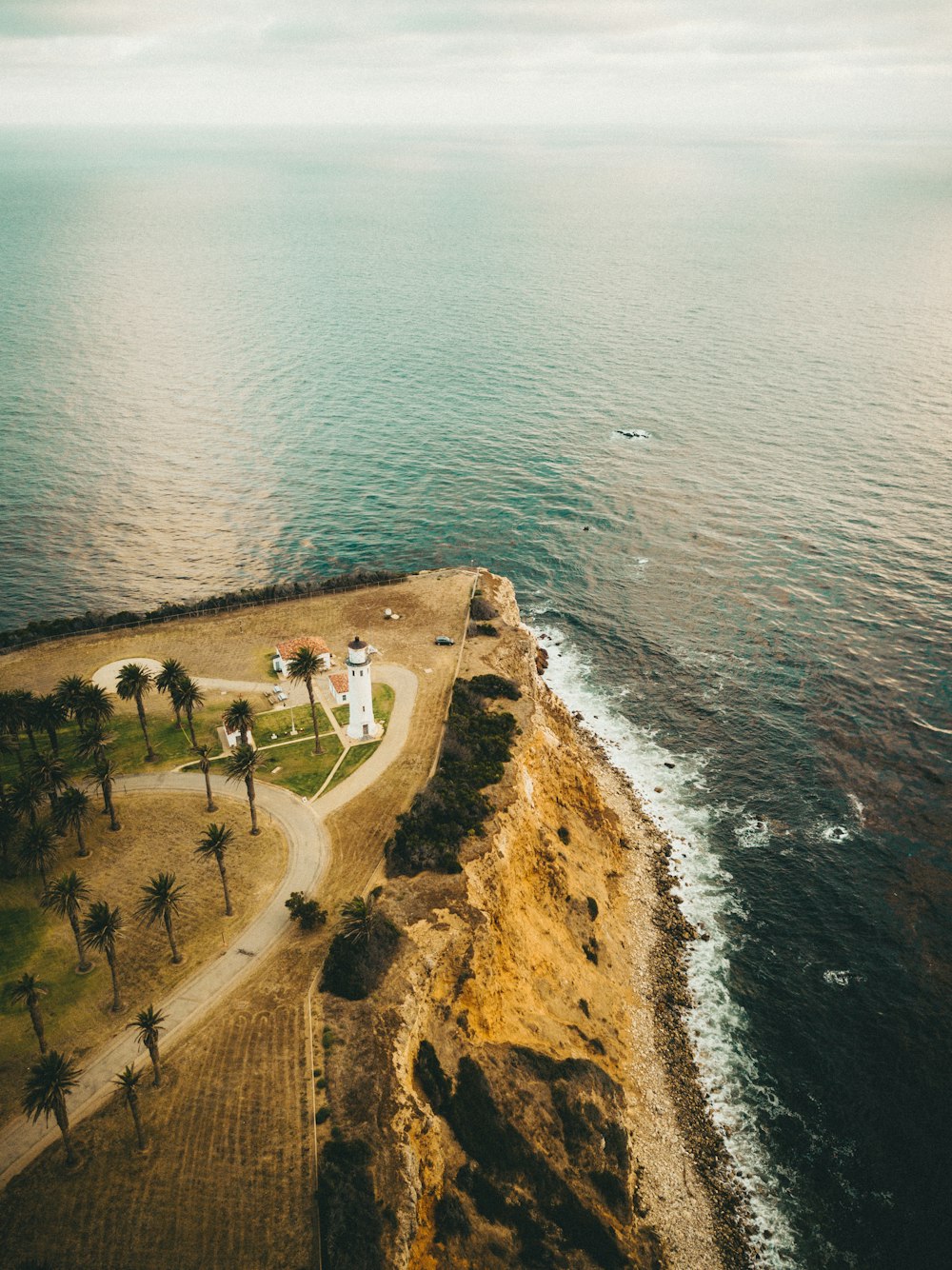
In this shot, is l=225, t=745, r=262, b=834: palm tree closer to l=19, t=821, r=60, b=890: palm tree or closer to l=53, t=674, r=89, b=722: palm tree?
l=19, t=821, r=60, b=890: palm tree

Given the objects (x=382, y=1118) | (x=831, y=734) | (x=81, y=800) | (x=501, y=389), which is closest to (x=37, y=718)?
(x=81, y=800)

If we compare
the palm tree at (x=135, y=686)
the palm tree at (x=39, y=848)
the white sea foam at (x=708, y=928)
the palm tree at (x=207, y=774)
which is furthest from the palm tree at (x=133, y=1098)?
the white sea foam at (x=708, y=928)

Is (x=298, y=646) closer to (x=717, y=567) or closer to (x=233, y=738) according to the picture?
(x=233, y=738)

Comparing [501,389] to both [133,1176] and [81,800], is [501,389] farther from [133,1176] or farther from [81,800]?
[133,1176]

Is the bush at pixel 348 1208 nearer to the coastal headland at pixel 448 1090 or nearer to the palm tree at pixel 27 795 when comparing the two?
the coastal headland at pixel 448 1090

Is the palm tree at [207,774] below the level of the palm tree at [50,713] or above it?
below

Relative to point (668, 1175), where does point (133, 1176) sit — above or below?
above

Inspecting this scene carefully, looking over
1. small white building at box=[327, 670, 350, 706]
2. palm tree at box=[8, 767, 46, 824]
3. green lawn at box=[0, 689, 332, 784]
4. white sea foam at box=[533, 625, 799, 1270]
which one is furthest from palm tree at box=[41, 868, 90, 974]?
white sea foam at box=[533, 625, 799, 1270]
